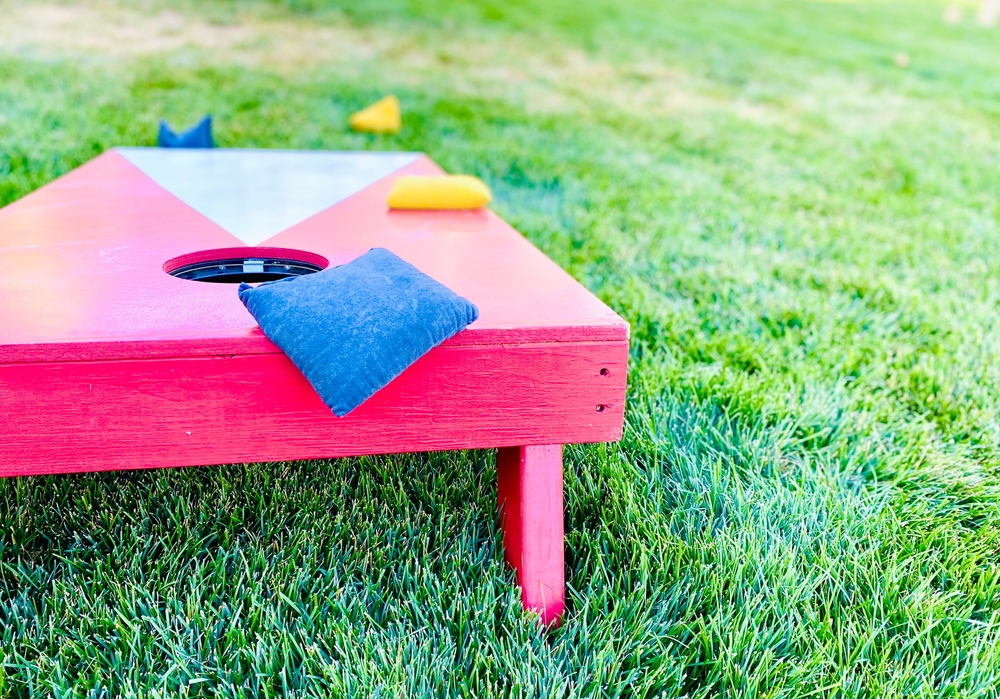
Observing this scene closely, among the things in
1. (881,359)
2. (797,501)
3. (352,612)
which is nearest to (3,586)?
(352,612)

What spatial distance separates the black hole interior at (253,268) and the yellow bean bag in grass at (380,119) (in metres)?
2.32

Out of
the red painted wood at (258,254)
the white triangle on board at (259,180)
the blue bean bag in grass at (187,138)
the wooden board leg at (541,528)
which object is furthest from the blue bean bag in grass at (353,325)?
the blue bean bag in grass at (187,138)

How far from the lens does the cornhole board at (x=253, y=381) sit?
0.87 m

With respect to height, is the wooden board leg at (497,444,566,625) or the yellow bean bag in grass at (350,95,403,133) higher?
the yellow bean bag in grass at (350,95,403,133)

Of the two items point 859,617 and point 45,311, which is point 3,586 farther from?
point 859,617

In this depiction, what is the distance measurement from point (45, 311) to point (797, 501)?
1026mm

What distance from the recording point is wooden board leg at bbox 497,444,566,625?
1.02 metres

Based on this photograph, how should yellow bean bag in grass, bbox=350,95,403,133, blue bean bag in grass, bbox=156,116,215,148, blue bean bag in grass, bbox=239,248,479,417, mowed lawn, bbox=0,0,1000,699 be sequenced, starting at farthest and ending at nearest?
1. yellow bean bag in grass, bbox=350,95,403,133
2. blue bean bag in grass, bbox=156,116,215,148
3. mowed lawn, bbox=0,0,1000,699
4. blue bean bag in grass, bbox=239,248,479,417

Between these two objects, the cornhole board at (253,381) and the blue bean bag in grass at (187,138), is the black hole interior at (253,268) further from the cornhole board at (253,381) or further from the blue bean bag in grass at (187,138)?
the blue bean bag in grass at (187,138)

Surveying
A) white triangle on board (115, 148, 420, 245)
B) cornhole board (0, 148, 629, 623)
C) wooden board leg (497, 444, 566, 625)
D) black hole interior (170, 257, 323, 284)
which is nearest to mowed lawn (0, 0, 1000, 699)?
wooden board leg (497, 444, 566, 625)

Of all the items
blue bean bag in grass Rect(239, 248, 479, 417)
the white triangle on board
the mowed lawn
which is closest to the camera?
blue bean bag in grass Rect(239, 248, 479, 417)

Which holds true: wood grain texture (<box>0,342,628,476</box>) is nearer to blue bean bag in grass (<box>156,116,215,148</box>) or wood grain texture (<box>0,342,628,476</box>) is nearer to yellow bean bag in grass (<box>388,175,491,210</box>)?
yellow bean bag in grass (<box>388,175,491,210</box>)

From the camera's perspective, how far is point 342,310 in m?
0.89

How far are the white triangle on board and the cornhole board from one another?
0.22 metres
